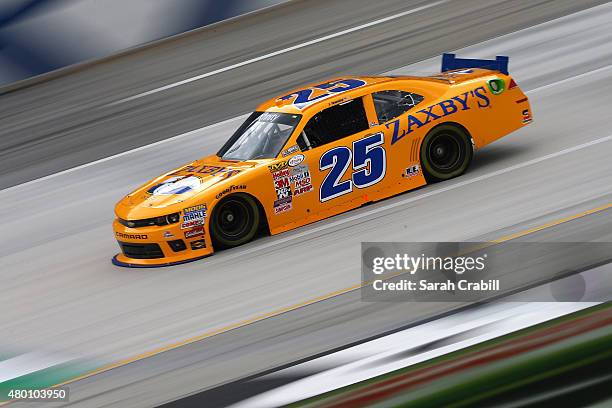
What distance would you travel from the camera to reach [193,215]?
9.49 metres

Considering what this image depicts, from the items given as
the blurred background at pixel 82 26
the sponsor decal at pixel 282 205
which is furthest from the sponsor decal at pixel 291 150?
the blurred background at pixel 82 26

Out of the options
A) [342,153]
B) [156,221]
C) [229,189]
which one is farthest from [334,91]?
[156,221]

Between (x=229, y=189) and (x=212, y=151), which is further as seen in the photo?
(x=212, y=151)

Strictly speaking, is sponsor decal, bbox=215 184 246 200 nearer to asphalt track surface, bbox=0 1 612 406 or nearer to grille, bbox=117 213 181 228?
grille, bbox=117 213 181 228

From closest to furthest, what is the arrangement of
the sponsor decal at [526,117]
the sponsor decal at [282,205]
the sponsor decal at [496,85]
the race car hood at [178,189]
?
the race car hood at [178,189]
the sponsor decal at [282,205]
the sponsor decal at [496,85]
the sponsor decal at [526,117]

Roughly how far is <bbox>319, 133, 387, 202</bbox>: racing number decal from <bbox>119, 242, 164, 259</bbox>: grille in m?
1.80

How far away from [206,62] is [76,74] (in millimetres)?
2530

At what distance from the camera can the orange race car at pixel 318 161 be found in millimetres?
9648

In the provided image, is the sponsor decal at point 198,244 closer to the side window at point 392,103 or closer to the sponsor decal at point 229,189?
the sponsor decal at point 229,189

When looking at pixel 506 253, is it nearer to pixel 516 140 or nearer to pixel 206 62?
pixel 516 140

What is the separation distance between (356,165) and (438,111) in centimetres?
119

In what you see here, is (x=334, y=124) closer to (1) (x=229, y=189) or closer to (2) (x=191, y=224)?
(1) (x=229, y=189)

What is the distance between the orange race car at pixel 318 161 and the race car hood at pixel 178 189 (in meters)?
0.01

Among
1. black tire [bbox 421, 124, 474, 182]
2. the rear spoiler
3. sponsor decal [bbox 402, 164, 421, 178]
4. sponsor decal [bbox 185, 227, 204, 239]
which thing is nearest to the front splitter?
sponsor decal [bbox 185, 227, 204, 239]
